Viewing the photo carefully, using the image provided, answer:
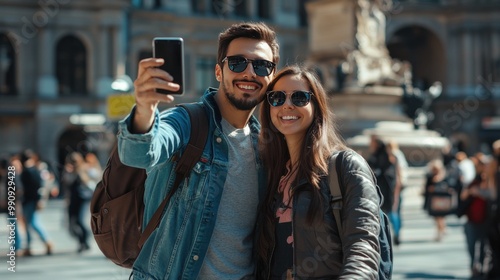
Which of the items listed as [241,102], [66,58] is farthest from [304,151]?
[66,58]

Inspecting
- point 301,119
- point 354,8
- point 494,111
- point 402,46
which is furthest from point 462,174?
point 402,46

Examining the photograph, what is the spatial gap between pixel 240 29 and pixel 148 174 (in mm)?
853

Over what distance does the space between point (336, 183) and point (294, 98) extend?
0.50 m

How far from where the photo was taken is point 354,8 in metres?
18.7

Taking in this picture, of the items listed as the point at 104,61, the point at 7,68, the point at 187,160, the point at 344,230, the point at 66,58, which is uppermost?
the point at 66,58

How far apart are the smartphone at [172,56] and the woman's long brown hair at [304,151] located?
71cm

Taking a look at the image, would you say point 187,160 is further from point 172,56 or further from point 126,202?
point 172,56

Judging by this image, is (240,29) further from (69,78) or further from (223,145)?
(69,78)

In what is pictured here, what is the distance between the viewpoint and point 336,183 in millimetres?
3422

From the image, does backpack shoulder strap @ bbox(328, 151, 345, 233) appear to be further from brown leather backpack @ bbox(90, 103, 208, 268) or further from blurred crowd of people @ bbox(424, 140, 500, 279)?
blurred crowd of people @ bbox(424, 140, 500, 279)

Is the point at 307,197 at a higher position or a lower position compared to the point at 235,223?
higher

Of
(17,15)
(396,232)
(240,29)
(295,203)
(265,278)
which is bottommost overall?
(396,232)

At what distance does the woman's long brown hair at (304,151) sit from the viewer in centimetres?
349

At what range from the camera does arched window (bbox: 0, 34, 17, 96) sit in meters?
45.1
